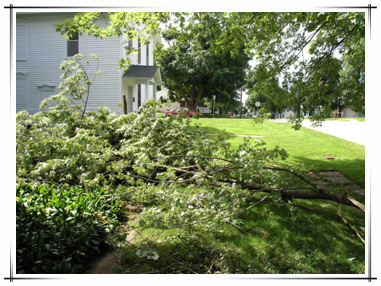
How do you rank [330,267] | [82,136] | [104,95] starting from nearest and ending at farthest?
1. [330,267]
2. [82,136]
3. [104,95]

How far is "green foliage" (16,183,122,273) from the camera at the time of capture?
2383mm

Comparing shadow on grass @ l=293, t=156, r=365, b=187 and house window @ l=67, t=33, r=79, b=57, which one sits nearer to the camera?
shadow on grass @ l=293, t=156, r=365, b=187

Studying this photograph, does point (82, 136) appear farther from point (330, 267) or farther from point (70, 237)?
point (330, 267)

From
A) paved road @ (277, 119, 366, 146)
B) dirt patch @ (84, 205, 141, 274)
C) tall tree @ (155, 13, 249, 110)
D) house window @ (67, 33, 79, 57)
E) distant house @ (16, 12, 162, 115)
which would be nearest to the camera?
dirt patch @ (84, 205, 141, 274)

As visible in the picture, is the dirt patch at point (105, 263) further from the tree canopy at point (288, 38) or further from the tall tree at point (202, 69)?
the tall tree at point (202, 69)

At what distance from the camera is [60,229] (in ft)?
9.28

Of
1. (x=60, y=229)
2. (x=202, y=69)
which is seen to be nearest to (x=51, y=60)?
(x=60, y=229)

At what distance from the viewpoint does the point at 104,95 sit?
13.4 m

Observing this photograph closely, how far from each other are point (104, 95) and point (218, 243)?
38.7 ft

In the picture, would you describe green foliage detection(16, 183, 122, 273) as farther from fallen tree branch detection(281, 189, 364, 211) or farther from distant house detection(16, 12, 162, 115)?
distant house detection(16, 12, 162, 115)

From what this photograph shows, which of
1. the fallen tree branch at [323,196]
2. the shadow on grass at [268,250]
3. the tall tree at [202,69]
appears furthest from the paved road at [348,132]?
the tall tree at [202,69]

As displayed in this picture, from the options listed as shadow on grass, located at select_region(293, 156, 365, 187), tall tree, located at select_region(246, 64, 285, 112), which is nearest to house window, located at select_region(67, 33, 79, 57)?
tall tree, located at select_region(246, 64, 285, 112)
